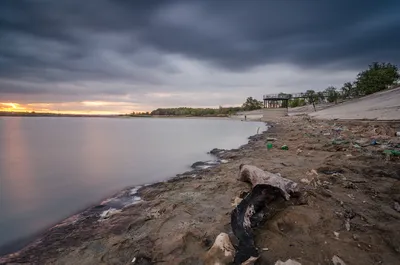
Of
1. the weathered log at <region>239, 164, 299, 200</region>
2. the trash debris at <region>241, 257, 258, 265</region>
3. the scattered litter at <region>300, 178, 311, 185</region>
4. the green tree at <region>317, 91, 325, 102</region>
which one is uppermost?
the green tree at <region>317, 91, 325, 102</region>

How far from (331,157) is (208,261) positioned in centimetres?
709

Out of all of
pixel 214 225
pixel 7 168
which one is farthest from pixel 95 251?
pixel 7 168

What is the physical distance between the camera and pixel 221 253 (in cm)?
301

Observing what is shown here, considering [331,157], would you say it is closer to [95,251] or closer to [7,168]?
[95,251]

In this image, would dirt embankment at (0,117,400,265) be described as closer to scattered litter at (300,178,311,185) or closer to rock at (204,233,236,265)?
scattered litter at (300,178,311,185)

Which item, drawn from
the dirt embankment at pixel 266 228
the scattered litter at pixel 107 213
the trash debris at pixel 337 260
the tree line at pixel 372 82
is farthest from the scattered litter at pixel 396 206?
the tree line at pixel 372 82

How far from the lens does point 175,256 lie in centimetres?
333

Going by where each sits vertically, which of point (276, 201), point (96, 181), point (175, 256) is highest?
point (276, 201)

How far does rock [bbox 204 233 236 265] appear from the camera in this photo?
115 inches

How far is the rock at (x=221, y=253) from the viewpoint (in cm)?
292

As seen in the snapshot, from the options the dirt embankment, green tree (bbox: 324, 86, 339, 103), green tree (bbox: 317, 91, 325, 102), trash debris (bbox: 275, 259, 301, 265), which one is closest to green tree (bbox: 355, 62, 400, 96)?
green tree (bbox: 324, 86, 339, 103)

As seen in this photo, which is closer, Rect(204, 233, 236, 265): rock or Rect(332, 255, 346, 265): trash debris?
Rect(332, 255, 346, 265): trash debris

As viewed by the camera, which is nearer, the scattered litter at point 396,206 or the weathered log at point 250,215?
the weathered log at point 250,215

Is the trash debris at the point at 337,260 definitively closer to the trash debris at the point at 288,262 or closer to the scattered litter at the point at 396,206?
the trash debris at the point at 288,262
